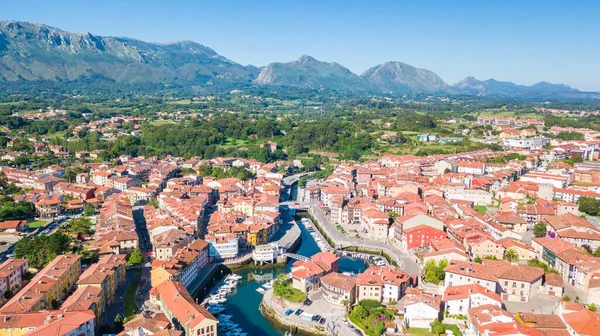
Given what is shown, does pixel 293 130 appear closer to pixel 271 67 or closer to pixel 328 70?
pixel 271 67

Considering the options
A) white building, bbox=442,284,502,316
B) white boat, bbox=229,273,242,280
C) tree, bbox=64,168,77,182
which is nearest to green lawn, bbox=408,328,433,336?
white building, bbox=442,284,502,316

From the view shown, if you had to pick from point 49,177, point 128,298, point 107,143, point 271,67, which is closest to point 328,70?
point 271,67

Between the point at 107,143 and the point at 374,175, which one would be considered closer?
the point at 374,175

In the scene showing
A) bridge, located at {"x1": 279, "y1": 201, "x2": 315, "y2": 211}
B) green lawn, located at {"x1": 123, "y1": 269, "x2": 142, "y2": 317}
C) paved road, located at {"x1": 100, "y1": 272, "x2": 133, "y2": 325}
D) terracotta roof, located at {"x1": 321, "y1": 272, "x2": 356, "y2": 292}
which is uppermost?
terracotta roof, located at {"x1": 321, "y1": 272, "x2": 356, "y2": 292}

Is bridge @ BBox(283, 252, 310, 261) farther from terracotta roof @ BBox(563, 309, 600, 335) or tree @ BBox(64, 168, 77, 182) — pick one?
tree @ BBox(64, 168, 77, 182)

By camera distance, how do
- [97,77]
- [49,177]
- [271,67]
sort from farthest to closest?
1. [271,67]
2. [97,77]
3. [49,177]

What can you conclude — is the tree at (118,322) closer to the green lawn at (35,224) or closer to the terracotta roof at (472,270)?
the terracotta roof at (472,270)
